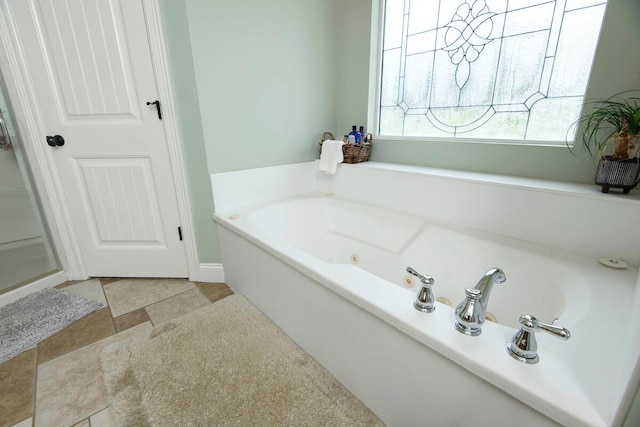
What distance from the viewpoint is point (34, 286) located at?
1.85 m

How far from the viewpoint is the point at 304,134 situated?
220 centimetres

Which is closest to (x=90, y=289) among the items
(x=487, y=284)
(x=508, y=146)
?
(x=487, y=284)

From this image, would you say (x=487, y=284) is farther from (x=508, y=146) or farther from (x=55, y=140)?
(x=55, y=140)

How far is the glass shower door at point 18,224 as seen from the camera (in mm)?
1792

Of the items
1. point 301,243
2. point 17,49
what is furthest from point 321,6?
point 17,49

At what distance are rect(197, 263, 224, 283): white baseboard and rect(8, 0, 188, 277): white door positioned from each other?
0.40ft

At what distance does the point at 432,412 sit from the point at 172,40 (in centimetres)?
202

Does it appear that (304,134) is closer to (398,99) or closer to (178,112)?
(398,99)

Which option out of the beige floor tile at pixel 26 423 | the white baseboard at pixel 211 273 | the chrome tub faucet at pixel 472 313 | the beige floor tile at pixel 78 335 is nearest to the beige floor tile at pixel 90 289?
the beige floor tile at pixel 78 335

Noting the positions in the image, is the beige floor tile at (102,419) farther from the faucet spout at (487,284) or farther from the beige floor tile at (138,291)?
the faucet spout at (487,284)

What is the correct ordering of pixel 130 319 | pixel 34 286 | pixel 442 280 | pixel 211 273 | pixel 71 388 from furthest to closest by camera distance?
pixel 211 273
pixel 34 286
pixel 130 319
pixel 442 280
pixel 71 388

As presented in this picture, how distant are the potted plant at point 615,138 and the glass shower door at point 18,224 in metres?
3.08

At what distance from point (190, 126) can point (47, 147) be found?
2.90 feet

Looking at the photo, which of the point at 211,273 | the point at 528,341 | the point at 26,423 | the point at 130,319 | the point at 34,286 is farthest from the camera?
the point at 211,273
